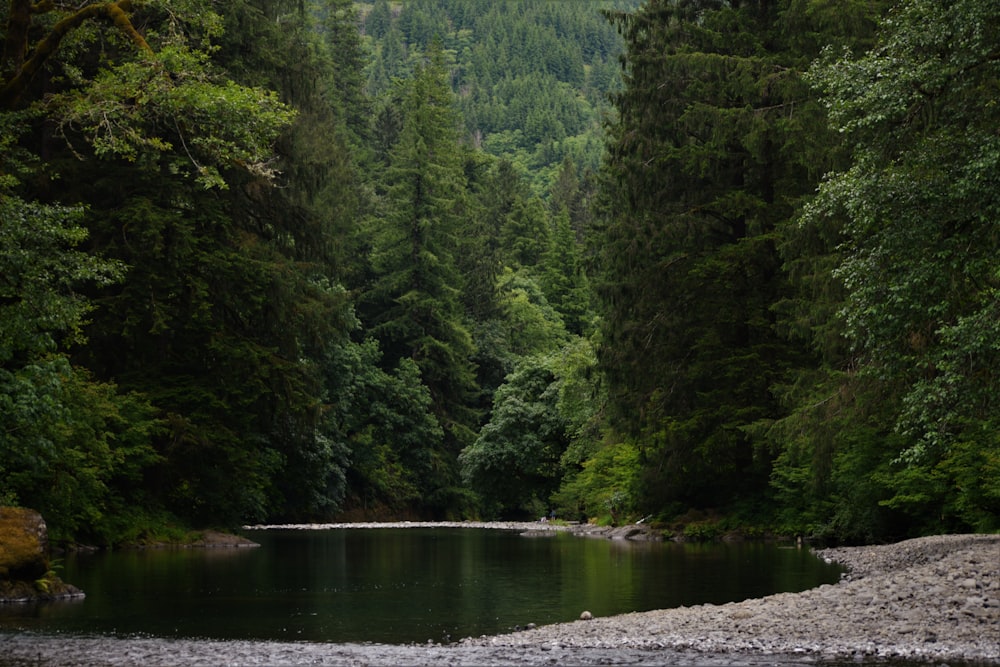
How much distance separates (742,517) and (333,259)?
44.5ft

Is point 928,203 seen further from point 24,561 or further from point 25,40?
point 24,561

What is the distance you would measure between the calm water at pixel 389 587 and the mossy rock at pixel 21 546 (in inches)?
36.2

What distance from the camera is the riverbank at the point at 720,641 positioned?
1059 centimetres

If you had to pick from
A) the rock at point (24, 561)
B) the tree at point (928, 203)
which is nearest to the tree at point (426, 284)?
the rock at point (24, 561)

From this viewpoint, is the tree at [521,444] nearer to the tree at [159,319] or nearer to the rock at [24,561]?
the tree at [159,319]

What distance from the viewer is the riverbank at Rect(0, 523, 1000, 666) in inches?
417

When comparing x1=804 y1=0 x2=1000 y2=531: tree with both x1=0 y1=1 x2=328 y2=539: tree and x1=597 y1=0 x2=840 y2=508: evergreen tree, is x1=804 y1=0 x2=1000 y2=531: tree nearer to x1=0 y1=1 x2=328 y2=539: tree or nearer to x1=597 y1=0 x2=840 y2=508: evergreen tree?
x1=0 y1=1 x2=328 y2=539: tree

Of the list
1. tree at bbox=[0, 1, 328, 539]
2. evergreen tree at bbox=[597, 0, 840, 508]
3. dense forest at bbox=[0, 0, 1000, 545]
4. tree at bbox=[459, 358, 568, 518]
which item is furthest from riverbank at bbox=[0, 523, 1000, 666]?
tree at bbox=[459, 358, 568, 518]

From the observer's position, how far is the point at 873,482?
75.2 feet

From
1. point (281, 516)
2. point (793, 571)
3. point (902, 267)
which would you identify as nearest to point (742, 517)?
point (793, 571)

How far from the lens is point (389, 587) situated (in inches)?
719

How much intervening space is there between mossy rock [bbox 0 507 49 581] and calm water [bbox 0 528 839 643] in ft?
3.02

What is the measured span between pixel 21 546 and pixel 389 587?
561 centimetres

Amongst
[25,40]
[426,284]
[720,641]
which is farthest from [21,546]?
[426,284]
